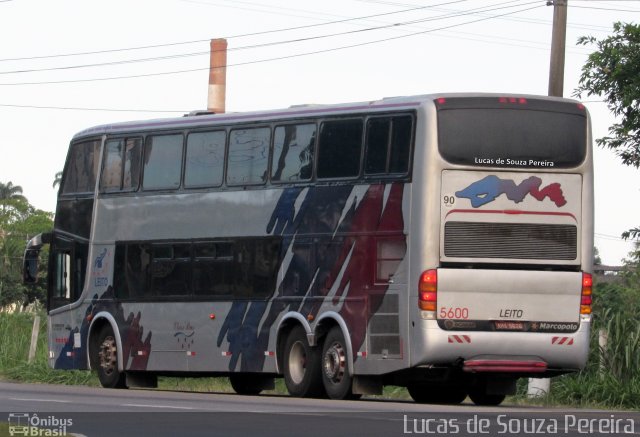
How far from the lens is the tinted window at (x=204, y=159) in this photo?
84.1 ft

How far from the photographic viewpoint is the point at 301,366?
24109mm

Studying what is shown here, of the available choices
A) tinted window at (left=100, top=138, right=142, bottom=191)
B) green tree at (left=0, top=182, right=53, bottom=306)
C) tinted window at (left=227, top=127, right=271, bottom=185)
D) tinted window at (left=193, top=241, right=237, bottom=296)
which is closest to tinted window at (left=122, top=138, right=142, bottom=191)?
tinted window at (left=100, top=138, right=142, bottom=191)

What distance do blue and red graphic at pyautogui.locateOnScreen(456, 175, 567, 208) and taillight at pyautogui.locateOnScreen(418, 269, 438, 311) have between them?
112 centimetres

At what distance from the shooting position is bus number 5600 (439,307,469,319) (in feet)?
71.7

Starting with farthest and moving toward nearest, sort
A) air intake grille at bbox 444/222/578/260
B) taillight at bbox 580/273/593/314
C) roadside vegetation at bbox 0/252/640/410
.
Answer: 1. roadside vegetation at bbox 0/252/640/410
2. taillight at bbox 580/273/593/314
3. air intake grille at bbox 444/222/578/260

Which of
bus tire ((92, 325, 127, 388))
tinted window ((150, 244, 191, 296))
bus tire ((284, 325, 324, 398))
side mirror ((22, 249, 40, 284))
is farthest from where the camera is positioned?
side mirror ((22, 249, 40, 284))

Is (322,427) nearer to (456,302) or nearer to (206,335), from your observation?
(456,302)

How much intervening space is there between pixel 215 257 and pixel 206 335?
1230 mm

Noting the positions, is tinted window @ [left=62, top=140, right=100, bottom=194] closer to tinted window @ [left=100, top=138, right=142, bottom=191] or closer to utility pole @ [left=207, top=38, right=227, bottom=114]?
tinted window @ [left=100, top=138, right=142, bottom=191]

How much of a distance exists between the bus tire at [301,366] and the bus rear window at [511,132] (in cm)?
372

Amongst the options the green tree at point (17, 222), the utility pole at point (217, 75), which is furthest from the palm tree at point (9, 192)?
the utility pole at point (217, 75)

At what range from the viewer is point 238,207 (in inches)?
995

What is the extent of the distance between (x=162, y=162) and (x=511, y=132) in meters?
6.61

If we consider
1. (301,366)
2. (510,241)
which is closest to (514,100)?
(510,241)
